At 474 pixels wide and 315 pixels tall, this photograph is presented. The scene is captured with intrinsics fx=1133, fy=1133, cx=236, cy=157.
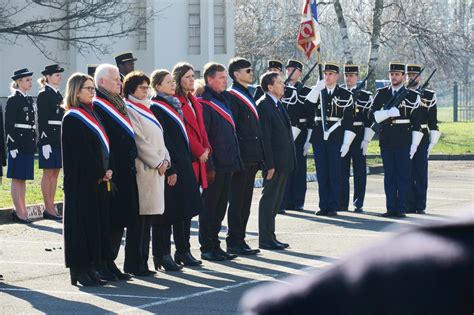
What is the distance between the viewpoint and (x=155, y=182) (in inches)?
383

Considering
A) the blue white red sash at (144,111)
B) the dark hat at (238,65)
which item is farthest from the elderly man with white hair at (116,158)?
the dark hat at (238,65)

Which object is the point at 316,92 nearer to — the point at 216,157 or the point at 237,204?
the point at 237,204

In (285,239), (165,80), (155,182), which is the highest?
(165,80)

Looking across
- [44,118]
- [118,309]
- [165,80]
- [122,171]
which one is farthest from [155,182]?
[44,118]

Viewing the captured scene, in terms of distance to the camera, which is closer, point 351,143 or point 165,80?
point 165,80

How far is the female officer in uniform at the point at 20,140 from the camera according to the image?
44.8 feet

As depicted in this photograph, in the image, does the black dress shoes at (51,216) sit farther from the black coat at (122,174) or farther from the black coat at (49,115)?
the black coat at (122,174)

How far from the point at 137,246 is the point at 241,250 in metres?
1.69

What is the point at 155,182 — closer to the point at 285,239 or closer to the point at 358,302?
the point at 285,239

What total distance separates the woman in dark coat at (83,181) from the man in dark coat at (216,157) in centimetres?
159

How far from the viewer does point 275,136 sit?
1156 centimetres

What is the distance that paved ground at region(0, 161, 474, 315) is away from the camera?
27.3 ft

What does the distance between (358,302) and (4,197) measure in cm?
1496

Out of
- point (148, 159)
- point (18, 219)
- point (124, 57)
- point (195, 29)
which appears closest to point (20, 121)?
point (18, 219)
